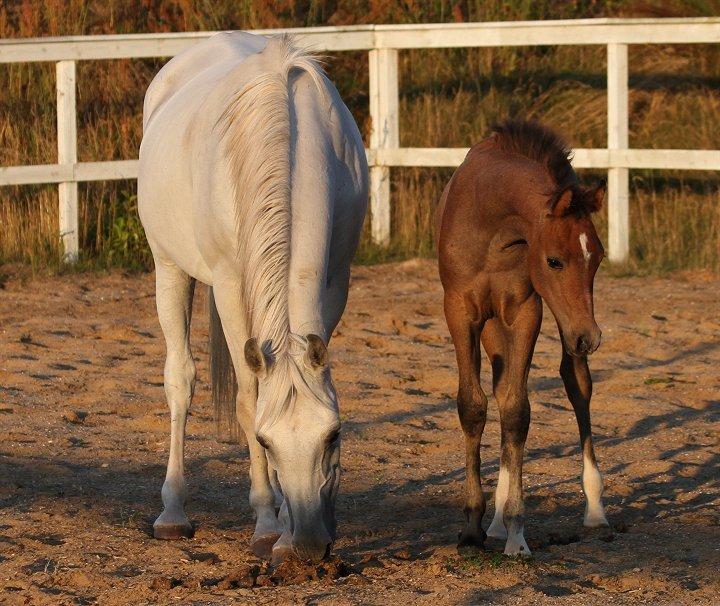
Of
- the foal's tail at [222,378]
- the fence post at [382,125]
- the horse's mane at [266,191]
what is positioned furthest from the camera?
the fence post at [382,125]

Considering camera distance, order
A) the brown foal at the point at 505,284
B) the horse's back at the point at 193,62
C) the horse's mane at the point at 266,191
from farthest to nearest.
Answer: the horse's back at the point at 193,62 < the brown foal at the point at 505,284 < the horse's mane at the point at 266,191

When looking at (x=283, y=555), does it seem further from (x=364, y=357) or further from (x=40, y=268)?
Result: (x=40, y=268)

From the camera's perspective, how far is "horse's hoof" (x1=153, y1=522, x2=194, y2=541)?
4.95 metres

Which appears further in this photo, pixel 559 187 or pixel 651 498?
pixel 651 498

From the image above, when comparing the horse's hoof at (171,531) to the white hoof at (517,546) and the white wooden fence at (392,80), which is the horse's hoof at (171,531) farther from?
the white wooden fence at (392,80)

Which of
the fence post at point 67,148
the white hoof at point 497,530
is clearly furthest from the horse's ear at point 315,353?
the fence post at point 67,148

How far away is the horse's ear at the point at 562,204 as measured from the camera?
13.9ft

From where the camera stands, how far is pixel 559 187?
4469mm

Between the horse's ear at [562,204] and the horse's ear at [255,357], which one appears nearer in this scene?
the horse's ear at [255,357]

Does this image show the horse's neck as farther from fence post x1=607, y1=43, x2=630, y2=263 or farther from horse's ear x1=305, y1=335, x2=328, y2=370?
fence post x1=607, y1=43, x2=630, y2=263

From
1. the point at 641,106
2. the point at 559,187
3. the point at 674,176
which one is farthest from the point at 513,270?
the point at 641,106

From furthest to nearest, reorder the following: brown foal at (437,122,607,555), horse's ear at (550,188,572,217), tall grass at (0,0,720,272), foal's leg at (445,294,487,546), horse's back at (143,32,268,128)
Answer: tall grass at (0,0,720,272), horse's back at (143,32,268,128), foal's leg at (445,294,487,546), brown foal at (437,122,607,555), horse's ear at (550,188,572,217)

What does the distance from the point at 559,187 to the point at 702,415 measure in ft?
8.52

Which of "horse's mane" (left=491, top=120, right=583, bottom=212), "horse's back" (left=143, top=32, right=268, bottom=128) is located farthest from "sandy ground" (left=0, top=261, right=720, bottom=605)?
"horse's back" (left=143, top=32, right=268, bottom=128)
